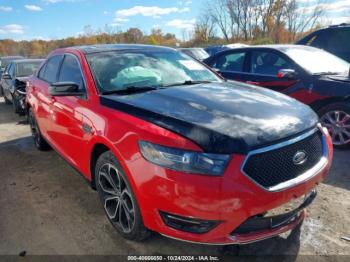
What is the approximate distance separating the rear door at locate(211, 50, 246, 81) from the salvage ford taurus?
8.80ft

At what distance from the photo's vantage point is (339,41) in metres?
7.43

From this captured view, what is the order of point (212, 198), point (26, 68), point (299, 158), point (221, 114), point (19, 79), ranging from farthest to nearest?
point (26, 68)
point (19, 79)
point (221, 114)
point (299, 158)
point (212, 198)

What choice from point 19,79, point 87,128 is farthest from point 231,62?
point 19,79

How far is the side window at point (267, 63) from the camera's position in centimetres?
552

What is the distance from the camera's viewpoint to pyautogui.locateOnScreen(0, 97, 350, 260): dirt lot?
107 inches

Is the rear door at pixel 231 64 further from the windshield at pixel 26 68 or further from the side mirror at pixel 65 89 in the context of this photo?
the windshield at pixel 26 68

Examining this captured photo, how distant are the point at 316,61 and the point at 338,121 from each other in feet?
3.84

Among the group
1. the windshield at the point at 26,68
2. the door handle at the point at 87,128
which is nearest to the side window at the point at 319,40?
the door handle at the point at 87,128

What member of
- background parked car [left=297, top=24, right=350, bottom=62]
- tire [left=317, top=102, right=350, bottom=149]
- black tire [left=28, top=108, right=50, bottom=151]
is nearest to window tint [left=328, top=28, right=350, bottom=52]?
background parked car [left=297, top=24, right=350, bottom=62]

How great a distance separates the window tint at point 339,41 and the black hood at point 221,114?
203 inches

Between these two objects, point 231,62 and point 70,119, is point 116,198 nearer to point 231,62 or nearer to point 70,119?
point 70,119

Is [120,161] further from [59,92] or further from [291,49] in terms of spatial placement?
[291,49]

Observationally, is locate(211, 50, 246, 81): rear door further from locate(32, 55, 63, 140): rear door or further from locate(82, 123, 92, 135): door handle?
locate(82, 123, 92, 135): door handle

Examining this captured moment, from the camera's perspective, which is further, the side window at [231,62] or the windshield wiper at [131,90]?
the side window at [231,62]
